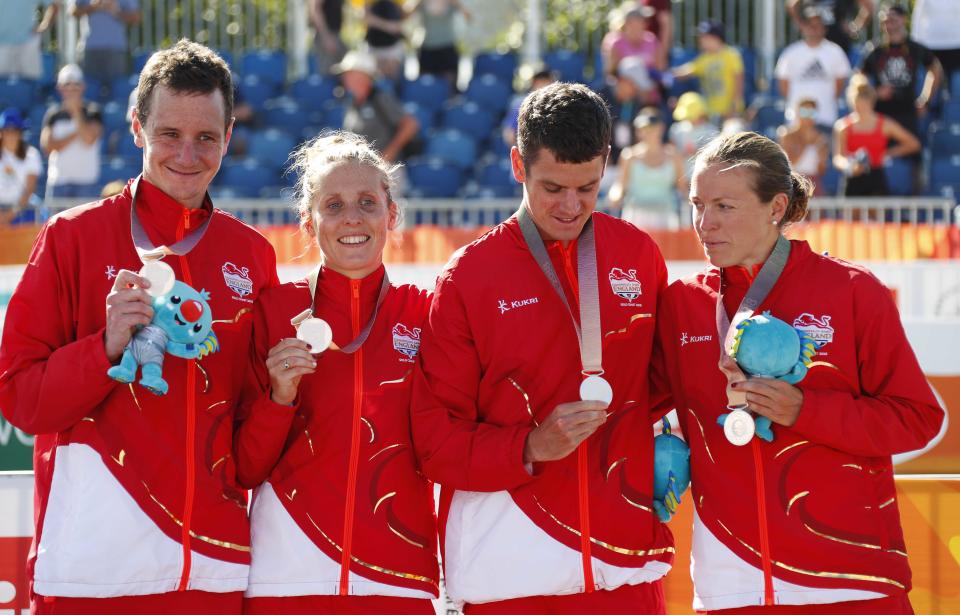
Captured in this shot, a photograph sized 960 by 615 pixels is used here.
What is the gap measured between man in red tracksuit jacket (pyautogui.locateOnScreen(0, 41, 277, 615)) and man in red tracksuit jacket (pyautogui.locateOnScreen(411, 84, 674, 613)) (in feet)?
1.96

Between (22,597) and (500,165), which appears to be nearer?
(22,597)

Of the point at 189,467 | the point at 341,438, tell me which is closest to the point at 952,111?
the point at 341,438

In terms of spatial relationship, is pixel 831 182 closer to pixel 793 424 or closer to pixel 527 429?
pixel 793 424

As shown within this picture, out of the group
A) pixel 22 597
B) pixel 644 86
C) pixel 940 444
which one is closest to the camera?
pixel 22 597

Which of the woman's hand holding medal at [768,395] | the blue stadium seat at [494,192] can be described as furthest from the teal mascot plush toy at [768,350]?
the blue stadium seat at [494,192]

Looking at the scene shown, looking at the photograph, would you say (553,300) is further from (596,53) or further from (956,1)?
(596,53)

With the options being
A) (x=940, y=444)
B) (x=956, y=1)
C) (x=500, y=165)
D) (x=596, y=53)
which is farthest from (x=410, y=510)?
(x=596, y=53)

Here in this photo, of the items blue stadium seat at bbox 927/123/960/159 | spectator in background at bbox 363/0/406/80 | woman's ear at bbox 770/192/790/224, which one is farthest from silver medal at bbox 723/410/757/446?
spectator in background at bbox 363/0/406/80

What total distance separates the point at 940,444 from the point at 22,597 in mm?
3810

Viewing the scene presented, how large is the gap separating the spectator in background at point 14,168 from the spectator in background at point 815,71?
7.50 meters

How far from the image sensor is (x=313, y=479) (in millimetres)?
3732

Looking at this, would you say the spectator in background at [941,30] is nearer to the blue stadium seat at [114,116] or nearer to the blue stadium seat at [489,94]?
the blue stadium seat at [489,94]

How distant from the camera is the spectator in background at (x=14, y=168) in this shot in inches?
492

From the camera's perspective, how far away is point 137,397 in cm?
364
